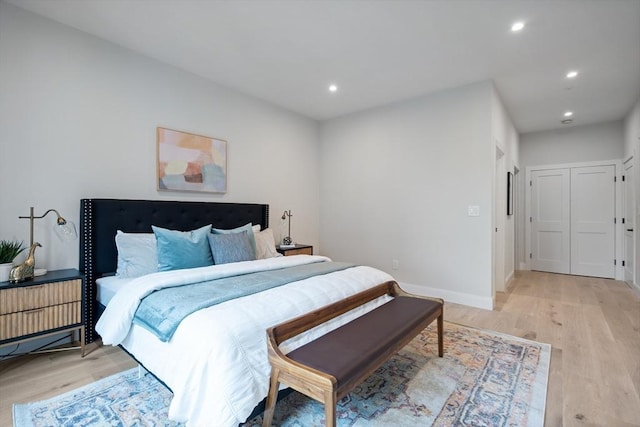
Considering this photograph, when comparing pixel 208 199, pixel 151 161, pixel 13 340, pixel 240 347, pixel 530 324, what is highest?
pixel 151 161

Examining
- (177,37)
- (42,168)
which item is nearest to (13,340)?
(42,168)

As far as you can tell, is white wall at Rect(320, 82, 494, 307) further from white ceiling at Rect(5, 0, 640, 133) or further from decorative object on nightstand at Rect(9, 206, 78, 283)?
decorative object on nightstand at Rect(9, 206, 78, 283)

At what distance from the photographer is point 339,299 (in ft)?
6.95

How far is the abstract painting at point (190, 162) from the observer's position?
10.6ft

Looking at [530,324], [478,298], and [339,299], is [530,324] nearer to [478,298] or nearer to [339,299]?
[478,298]

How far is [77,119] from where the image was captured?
2.67 m

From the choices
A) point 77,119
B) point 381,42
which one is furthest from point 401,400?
point 77,119

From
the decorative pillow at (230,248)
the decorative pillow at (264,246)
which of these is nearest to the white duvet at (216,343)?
the decorative pillow at (230,248)

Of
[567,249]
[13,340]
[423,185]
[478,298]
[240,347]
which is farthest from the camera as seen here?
[567,249]

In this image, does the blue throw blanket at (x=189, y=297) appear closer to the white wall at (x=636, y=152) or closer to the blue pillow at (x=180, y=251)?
the blue pillow at (x=180, y=251)

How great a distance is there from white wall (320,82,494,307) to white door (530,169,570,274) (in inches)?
127

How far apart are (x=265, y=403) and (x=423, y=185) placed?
10.9 ft

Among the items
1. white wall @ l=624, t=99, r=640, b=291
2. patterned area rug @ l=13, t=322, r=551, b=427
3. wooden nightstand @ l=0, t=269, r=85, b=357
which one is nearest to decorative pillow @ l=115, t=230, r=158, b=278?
wooden nightstand @ l=0, t=269, r=85, b=357

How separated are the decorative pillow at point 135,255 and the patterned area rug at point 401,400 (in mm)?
788
